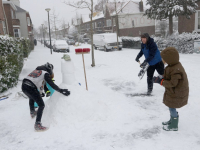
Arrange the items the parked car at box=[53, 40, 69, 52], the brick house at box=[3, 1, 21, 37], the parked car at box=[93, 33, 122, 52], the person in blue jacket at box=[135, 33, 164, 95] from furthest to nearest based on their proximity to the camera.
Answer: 1. the brick house at box=[3, 1, 21, 37]
2. the parked car at box=[53, 40, 69, 52]
3. the parked car at box=[93, 33, 122, 52]
4. the person in blue jacket at box=[135, 33, 164, 95]

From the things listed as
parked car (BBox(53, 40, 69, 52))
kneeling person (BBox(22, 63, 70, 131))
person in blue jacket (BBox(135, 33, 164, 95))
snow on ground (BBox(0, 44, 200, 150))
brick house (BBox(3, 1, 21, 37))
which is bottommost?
snow on ground (BBox(0, 44, 200, 150))

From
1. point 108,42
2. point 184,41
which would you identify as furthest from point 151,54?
point 108,42

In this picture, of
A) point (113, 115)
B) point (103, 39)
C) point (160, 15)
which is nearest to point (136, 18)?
point (103, 39)

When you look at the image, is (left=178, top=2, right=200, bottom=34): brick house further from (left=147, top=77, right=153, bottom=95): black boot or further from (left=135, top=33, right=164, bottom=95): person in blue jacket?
(left=147, top=77, right=153, bottom=95): black boot

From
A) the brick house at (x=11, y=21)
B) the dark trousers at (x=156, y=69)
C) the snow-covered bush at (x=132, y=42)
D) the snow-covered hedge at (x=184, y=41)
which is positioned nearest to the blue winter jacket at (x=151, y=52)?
the dark trousers at (x=156, y=69)

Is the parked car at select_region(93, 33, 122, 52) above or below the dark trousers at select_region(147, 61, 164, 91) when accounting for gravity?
above

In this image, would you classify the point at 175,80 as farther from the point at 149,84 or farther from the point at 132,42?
the point at 132,42

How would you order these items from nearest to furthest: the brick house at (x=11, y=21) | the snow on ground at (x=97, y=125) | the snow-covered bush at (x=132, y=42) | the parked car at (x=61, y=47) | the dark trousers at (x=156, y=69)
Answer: the snow on ground at (x=97, y=125), the dark trousers at (x=156, y=69), the snow-covered bush at (x=132, y=42), the parked car at (x=61, y=47), the brick house at (x=11, y=21)

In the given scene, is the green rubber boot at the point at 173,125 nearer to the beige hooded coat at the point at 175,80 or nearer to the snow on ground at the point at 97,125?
the snow on ground at the point at 97,125

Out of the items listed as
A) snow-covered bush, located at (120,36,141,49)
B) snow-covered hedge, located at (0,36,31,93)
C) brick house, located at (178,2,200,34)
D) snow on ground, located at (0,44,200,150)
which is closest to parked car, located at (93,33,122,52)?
snow-covered bush, located at (120,36,141,49)

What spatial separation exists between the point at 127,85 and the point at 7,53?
5201mm

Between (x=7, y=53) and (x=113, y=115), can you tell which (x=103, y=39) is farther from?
(x=113, y=115)

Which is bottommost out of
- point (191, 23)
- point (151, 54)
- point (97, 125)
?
point (97, 125)

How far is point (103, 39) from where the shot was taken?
70.3 feet
